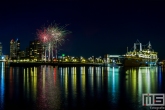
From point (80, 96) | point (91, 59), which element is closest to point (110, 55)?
point (91, 59)

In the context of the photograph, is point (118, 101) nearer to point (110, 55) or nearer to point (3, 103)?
point (3, 103)

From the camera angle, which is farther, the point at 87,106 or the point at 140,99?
the point at 140,99

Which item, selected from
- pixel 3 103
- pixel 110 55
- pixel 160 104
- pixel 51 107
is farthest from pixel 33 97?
pixel 110 55

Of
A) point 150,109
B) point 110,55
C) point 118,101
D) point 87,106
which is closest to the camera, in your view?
point 150,109

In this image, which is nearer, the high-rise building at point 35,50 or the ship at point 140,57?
the ship at point 140,57

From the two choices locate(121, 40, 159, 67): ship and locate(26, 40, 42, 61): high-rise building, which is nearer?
locate(121, 40, 159, 67): ship

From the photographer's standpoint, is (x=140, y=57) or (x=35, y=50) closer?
(x=140, y=57)

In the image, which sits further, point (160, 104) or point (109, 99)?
point (109, 99)

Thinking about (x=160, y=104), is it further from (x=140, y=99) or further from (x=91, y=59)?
(x=91, y=59)

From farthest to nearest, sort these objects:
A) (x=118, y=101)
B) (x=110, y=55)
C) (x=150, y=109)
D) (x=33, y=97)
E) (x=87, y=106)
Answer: (x=110, y=55), (x=33, y=97), (x=118, y=101), (x=87, y=106), (x=150, y=109)
